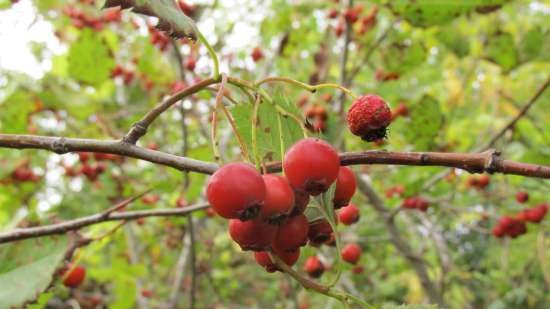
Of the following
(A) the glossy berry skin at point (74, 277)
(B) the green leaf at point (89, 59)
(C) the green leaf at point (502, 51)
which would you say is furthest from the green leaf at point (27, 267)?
(C) the green leaf at point (502, 51)

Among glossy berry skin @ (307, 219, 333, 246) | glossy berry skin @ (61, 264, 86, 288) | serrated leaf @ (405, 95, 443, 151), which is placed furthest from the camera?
serrated leaf @ (405, 95, 443, 151)

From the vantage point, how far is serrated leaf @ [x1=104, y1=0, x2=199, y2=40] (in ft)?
3.28

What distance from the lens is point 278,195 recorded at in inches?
35.8

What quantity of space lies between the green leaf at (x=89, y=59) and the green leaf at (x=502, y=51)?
241 cm

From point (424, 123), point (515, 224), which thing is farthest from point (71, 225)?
point (515, 224)

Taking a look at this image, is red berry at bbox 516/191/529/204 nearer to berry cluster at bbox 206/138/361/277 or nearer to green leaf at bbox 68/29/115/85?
berry cluster at bbox 206/138/361/277

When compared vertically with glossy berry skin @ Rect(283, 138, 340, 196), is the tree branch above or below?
below

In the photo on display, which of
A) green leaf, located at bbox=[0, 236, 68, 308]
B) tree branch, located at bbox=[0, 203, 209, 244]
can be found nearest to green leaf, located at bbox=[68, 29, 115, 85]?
green leaf, located at bbox=[0, 236, 68, 308]

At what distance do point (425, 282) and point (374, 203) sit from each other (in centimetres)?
53

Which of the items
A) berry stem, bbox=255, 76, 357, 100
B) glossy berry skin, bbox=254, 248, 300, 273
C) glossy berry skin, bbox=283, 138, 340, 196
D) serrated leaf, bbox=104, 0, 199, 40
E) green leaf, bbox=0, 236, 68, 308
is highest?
serrated leaf, bbox=104, 0, 199, 40

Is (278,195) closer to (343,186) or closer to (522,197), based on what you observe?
(343,186)

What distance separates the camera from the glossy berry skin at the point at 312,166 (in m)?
0.90

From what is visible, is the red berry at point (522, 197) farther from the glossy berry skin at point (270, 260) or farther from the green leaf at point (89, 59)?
the green leaf at point (89, 59)

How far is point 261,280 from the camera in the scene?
7.09 metres
